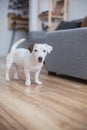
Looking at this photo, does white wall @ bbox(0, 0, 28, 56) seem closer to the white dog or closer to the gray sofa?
the gray sofa

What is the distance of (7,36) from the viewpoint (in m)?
5.44

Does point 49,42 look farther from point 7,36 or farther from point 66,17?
point 7,36

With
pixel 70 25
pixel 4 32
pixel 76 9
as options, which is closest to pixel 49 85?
pixel 70 25

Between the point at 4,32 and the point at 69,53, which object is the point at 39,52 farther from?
Result: the point at 4,32

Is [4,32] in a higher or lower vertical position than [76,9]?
lower

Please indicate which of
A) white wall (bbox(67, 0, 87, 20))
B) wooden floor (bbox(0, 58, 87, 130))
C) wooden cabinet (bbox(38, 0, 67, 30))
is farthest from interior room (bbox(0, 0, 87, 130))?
white wall (bbox(67, 0, 87, 20))

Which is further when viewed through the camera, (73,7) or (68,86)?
(73,7)

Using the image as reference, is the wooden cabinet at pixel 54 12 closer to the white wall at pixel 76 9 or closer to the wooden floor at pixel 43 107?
the white wall at pixel 76 9

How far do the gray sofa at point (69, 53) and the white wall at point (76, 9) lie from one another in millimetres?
2407

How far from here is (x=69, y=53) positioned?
6.89ft

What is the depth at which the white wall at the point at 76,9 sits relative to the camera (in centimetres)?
467

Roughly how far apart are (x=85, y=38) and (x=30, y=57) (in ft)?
1.66

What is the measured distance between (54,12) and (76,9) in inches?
25.7

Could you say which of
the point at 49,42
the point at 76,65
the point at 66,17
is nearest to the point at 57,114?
the point at 76,65
